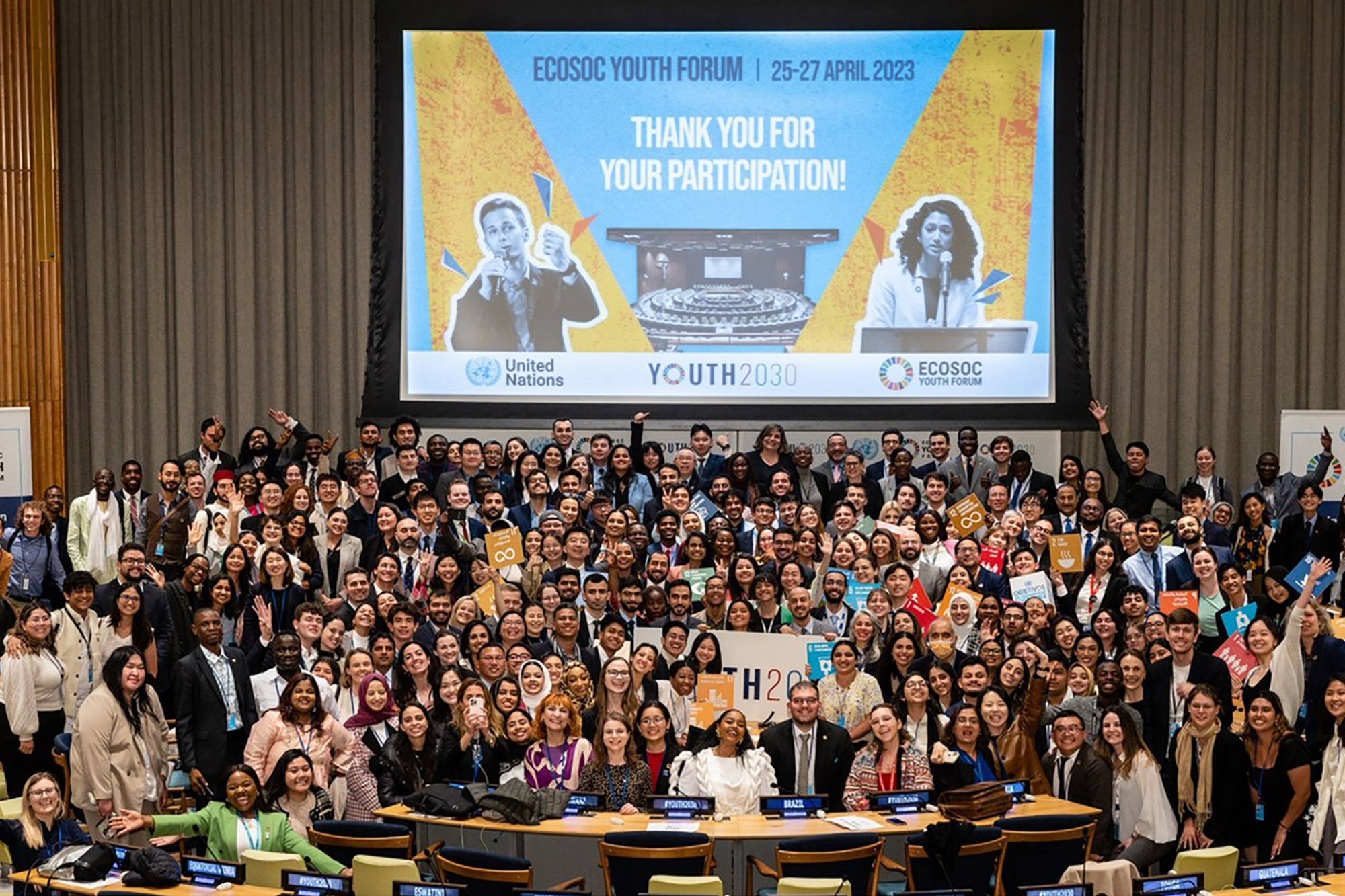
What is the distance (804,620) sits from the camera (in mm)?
10734

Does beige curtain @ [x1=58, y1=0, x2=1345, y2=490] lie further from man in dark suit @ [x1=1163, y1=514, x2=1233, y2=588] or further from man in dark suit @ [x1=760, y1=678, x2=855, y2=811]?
man in dark suit @ [x1=760, y1=678, x2=855, y2=811]

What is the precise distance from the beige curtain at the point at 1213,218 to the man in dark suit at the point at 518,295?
16.9 feet

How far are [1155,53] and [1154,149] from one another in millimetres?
953

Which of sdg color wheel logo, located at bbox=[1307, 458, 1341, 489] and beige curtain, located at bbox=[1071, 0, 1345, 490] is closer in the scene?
sdg color wheel logo, located at bbox=[1307, 458, 1341, 489]

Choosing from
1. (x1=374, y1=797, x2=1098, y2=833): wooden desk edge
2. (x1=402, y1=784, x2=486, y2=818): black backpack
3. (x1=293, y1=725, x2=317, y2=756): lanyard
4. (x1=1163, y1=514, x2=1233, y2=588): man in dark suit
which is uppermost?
(x1=1163, y1=514, x2=1233, y2=588): man in dark suit

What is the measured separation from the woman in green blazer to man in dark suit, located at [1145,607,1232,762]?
4.72 metres

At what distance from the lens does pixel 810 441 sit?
16234 mm

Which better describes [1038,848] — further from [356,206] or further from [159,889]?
[356,206]

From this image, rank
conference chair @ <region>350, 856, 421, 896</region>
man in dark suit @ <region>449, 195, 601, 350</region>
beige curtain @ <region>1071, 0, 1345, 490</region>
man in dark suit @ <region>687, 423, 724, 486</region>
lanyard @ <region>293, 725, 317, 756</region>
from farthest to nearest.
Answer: beige curtain @ <region>1071, 0, 1345, 490</region> → man in dark suit @ <region>449, 195, 601, 350</region> → man in dark suit @ <region>687, 423, 724, 486</region> → lanyard @ <region>293, 725, 317, 756</region> → conference chair @ <region>350, 856, 421, 896</region>

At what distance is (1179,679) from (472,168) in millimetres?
9071

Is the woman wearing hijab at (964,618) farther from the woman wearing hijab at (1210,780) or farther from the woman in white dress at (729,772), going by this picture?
the woman in white dress at (729,772)

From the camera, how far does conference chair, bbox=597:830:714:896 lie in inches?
318

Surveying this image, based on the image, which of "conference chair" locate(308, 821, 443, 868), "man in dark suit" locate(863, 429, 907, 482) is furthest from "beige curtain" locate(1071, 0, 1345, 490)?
"conference chair" locate(308, 821, 443, 868)

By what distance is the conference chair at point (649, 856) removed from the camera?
318 inches
